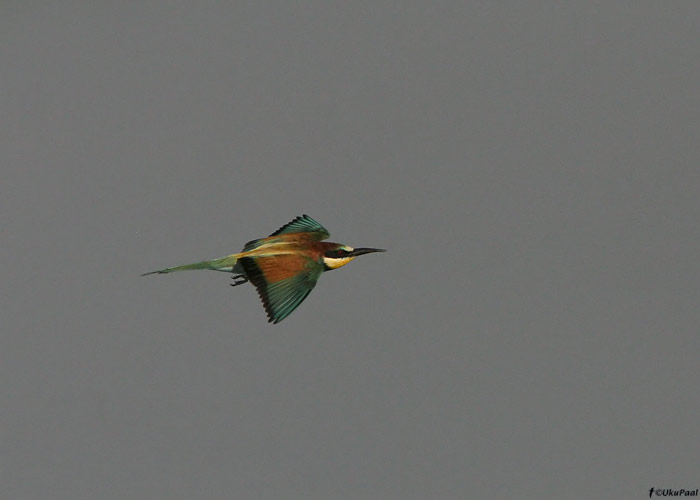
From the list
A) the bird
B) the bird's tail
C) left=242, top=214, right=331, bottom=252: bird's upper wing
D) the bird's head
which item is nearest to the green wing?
left=242, top=214, right=331, bottom=252: bird's upper wing

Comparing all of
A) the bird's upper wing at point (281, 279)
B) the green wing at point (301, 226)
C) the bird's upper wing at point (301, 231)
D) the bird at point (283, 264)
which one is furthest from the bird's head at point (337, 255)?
the green wing at point (301, 226)

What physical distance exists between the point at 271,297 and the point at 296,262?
383 mm

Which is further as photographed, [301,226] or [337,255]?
[301,226]

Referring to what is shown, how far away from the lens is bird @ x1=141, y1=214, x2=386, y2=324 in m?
6.01

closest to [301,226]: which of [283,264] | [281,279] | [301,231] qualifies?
[301,231]

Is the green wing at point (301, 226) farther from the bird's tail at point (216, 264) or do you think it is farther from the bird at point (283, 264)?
the bird's tail at point (216, 264)

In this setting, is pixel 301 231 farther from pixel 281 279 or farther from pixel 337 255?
pixel 281 279

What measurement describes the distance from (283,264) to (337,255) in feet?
1.62

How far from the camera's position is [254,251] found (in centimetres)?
656

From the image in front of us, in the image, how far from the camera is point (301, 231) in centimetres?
716

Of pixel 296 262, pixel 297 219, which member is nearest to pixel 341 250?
pixel 296 262

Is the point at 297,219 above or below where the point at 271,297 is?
above

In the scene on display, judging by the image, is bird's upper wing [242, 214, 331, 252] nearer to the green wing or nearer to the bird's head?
the green wing

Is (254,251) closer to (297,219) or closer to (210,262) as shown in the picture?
(210,262)
